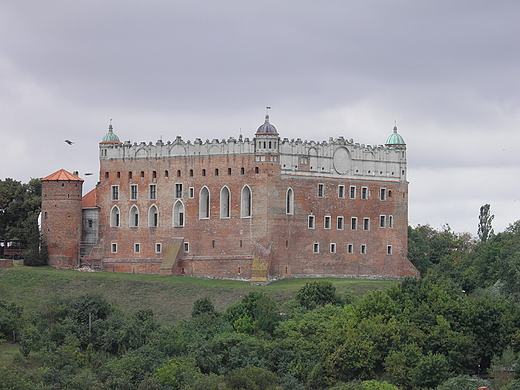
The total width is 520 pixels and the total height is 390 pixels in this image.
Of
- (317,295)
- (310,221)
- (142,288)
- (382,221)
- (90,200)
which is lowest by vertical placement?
(317,295)

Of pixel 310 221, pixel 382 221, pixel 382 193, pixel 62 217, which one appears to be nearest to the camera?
pixel 310 221

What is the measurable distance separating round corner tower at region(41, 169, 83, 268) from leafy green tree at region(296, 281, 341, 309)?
23.3 meters

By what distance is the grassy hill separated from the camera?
229 feet

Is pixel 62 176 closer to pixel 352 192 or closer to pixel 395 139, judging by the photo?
pixel 352 192

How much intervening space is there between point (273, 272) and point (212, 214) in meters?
6.99

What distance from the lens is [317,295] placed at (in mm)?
65188

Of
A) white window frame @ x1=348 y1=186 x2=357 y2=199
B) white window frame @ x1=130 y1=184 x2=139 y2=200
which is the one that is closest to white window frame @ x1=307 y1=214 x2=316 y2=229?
white window frame @ x1=348 y1=186 x2=357 y2=199

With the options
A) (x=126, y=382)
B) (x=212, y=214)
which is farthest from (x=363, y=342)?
(x=212, y=214)

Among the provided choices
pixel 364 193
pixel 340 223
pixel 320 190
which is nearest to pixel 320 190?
pixel 320 190

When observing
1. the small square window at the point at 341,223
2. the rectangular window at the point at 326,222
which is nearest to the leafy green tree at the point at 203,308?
the rectangular window at the point at 326,222

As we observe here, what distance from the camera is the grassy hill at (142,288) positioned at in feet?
229

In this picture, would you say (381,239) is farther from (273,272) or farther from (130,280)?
(130,280)

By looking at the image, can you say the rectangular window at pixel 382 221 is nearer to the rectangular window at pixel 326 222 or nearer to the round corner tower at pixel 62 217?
the rectangular window at pixel 326 222

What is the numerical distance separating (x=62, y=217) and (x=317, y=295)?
84.4 feet
